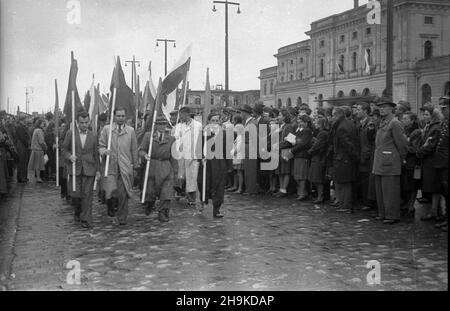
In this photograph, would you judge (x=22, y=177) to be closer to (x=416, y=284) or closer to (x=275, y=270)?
(x=275, y=270)

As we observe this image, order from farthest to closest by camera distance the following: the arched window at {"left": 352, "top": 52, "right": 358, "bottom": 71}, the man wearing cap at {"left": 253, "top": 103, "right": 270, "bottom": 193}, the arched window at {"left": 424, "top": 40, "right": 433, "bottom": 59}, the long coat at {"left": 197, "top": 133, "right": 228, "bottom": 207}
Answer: the arched window at {"left": 352, "top": 52, "right": 358, "bottom": 71} < the arched window at {"left": 424, "top": 40, "right": 433, "bottom": 59} < the man wearing cap at {"left": 253, "top": 103, "right": 270, "bottom": 193} < the long coat at {"left": 197, "top": 133, "right": 228, "bottom": 207}

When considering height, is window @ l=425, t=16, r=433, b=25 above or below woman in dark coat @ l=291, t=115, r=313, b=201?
above

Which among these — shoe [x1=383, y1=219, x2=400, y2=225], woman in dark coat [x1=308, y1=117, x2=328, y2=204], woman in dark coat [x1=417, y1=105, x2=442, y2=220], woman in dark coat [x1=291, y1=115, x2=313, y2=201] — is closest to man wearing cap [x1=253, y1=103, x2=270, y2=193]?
woman in dark coat [x1=291, y1=115, x2=313, y2=201]

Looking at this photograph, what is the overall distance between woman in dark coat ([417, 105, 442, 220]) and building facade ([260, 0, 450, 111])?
98.2ft

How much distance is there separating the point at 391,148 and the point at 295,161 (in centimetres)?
364

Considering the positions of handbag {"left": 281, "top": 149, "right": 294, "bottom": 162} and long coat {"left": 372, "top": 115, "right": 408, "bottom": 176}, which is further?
handbag {"left": 281, "top": 149, "right": 294, "bottom": 162}

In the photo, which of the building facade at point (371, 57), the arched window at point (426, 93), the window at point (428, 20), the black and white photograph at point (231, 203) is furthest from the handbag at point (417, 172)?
the window at point (428, 20)

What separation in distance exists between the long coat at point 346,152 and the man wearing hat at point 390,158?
1132mm

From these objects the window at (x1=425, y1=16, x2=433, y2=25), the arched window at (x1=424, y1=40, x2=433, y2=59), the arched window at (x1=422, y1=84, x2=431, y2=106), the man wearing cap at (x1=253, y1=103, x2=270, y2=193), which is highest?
the window at (x1=425, y1=16, x2=433, y2=25)

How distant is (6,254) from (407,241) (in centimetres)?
546

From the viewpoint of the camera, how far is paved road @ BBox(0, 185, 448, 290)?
19.5 feet

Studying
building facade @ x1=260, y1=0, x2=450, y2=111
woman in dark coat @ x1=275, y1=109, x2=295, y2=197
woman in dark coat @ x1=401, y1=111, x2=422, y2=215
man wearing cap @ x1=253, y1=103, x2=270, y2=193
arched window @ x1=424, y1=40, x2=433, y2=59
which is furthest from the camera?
arched window @ x1=424, y1=40, x2=433, y2=59

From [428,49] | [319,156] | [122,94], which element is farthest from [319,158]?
[428,49]

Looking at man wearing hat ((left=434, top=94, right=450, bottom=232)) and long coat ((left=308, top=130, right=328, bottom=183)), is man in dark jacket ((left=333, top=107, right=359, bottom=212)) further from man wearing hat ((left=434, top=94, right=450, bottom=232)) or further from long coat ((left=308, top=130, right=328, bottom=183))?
man wearing hat ((left=434, top=94, right=450, bottom=232))
